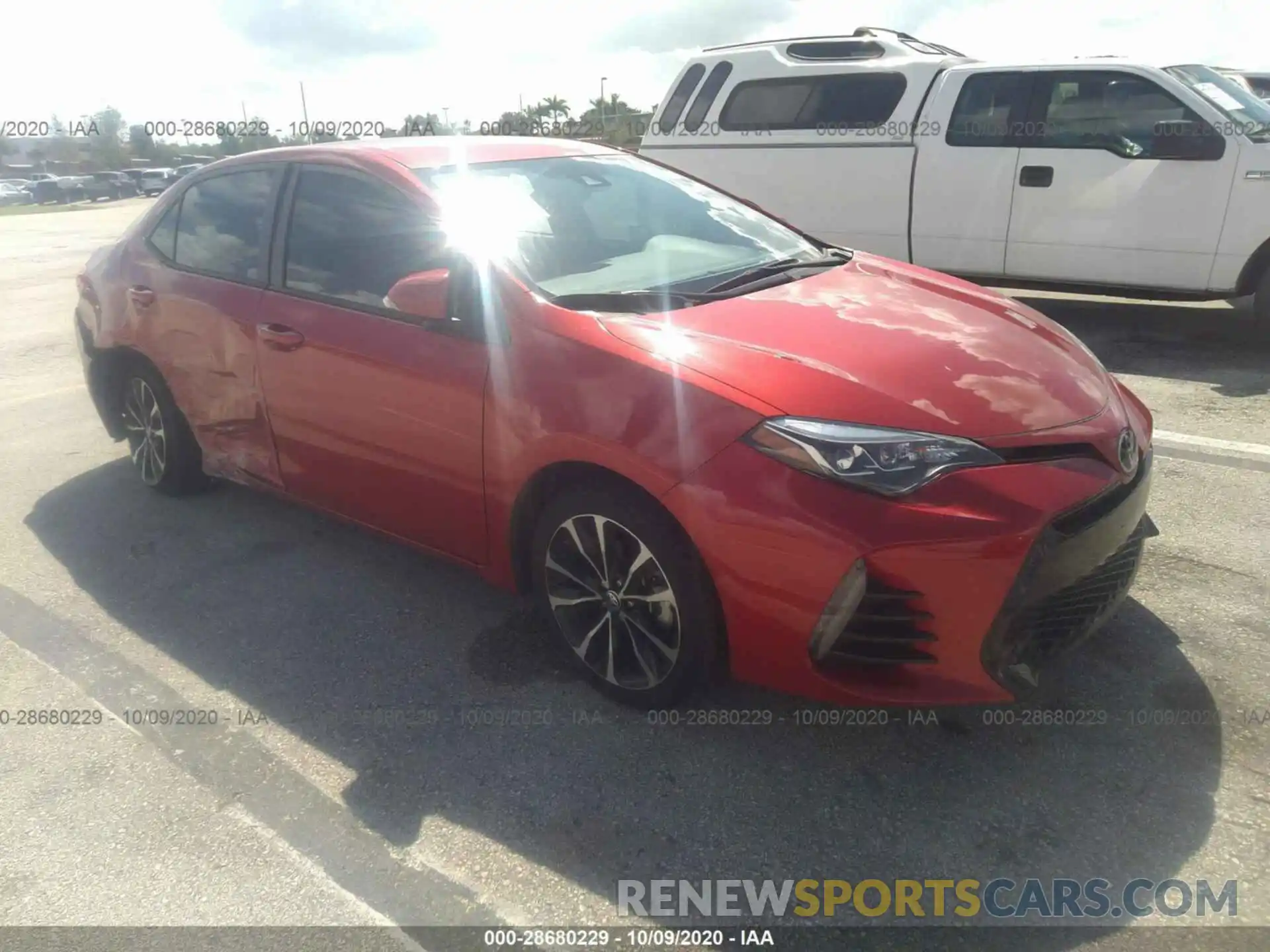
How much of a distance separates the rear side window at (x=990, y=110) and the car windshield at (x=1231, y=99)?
0.95m

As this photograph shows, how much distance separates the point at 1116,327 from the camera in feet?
24.6

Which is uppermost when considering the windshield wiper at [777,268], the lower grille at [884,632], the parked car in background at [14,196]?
the windshield wiper at [777,268]

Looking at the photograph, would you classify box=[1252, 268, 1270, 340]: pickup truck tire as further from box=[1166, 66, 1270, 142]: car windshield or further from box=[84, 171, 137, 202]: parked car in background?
box=[84, 171, 137, 202]: parked car in background

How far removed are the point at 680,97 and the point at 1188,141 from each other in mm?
4019

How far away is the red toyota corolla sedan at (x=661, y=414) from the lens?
2391mm

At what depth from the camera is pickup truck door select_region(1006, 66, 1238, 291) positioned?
21.4 feet

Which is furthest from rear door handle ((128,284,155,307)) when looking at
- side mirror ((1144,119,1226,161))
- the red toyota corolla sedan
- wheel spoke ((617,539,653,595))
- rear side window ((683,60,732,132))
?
side mirror ((1144,119,1226,161))

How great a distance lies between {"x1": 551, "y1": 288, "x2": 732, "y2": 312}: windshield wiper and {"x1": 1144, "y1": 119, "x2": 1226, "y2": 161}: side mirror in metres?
4.94

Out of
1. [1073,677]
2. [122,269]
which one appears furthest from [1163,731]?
[122,269]

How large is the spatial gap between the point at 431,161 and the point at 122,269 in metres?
1.95

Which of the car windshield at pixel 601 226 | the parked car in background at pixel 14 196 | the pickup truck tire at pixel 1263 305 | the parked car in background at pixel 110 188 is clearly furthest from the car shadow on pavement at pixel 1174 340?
the parked car in background at pixel 14 196

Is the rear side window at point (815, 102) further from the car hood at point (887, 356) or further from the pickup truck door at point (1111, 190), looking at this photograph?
the car hood at point (887, 356)

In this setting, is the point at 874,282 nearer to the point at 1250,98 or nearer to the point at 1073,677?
the point at 1073,677

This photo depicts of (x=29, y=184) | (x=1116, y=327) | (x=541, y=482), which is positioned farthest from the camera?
(x=29, y=184)
